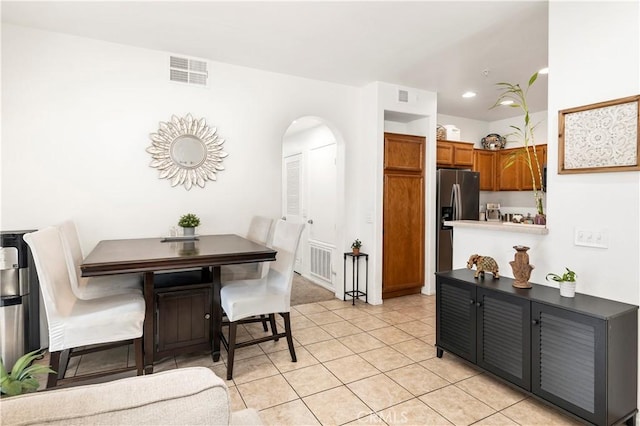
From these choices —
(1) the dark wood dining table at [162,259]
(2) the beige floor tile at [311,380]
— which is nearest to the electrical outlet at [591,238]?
(2) the beige floor tile at [311,380]

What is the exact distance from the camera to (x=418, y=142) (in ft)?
15.8

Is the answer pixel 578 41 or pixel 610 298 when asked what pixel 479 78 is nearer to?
pixel 578 41

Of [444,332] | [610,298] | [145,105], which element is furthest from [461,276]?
[145,105]

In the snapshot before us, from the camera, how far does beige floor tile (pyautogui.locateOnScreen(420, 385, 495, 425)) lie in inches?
84.4

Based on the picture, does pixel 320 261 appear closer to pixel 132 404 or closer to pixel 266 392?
pixel 266 392

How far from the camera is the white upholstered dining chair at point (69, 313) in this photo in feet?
7.09

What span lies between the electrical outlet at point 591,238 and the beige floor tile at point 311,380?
6.23 feet

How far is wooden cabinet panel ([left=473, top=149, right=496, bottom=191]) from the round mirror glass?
453cm

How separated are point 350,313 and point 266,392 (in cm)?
185

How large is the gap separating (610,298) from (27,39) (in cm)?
486

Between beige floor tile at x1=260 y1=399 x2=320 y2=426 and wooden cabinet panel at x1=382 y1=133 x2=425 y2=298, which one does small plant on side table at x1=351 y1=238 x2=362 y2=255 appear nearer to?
wooden cabinet panel at x1=382 y1=133 x2=425 y2=298

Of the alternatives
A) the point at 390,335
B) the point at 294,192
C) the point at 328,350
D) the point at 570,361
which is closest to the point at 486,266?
the point at 570,361

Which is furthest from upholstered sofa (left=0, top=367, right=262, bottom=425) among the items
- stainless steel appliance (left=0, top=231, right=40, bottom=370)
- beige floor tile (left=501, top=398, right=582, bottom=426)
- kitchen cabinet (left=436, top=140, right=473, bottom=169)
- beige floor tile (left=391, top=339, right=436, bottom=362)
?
kitchen cabinet (left=436, top=140, right=473, bottom=169)

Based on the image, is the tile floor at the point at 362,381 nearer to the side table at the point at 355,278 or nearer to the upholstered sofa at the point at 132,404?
the side table at the point at 355,278
